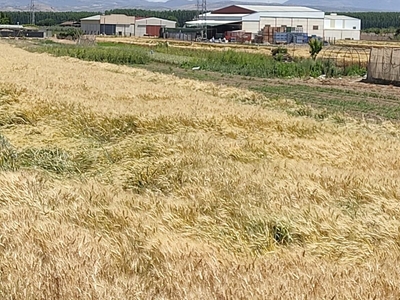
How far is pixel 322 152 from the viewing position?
967cm

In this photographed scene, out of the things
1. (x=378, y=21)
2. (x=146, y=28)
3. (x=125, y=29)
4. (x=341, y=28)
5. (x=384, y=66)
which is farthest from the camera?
(x=378, y=21)

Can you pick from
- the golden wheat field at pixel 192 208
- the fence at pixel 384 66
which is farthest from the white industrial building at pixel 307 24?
the golden wheat field at pixel 192 208

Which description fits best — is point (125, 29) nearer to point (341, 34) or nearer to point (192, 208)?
point (341, 34)

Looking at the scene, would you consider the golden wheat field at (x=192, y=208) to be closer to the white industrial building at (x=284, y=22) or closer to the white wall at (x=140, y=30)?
the white industrial building at (x=284, y=22)

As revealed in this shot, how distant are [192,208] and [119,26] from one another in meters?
113

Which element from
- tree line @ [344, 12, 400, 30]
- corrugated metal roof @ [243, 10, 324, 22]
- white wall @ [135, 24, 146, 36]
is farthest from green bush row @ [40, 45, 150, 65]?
tree line @ [344, 12, 400, 30]

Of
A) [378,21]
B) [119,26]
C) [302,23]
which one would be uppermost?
[378,21]

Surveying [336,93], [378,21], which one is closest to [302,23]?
[336,93]

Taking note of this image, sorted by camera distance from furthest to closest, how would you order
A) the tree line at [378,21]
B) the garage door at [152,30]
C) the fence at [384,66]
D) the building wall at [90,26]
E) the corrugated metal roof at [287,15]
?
1. the tree line at [378,21]
2. the garage door at [152,30]
3. the building wall at [90,26]
4. the corrugated metal roof at [287,15]
5. the fence at [384,66]

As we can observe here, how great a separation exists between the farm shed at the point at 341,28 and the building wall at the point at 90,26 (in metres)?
42.6

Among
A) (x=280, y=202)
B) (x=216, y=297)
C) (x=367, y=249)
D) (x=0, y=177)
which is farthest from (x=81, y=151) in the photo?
(x=216, y=297)

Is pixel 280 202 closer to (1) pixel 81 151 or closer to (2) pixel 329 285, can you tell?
(2) pixel 329 285

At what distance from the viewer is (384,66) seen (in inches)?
1143

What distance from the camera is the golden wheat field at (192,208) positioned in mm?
4117
